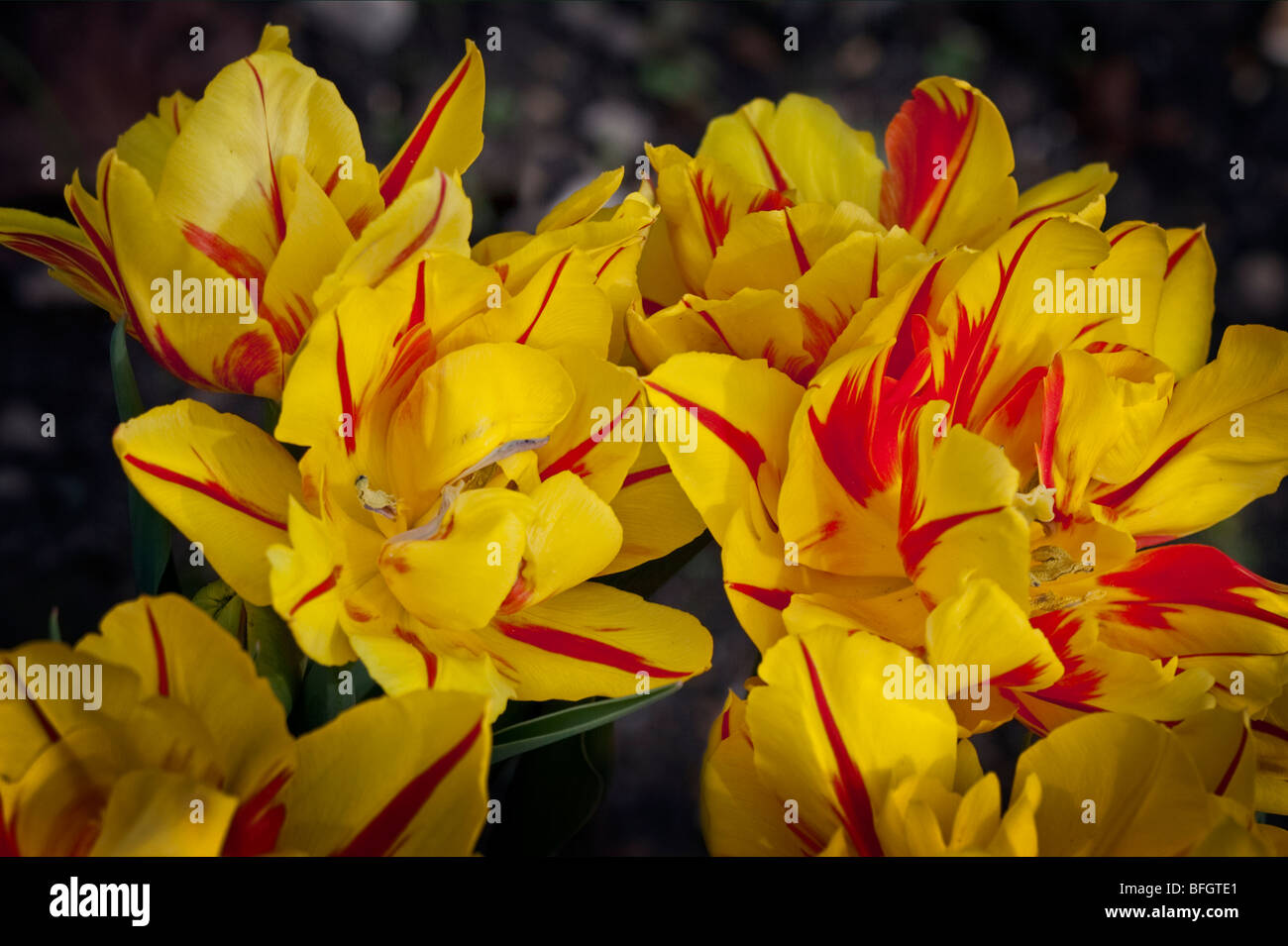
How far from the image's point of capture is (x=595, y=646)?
1.39ft

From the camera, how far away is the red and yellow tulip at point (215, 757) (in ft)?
1.15

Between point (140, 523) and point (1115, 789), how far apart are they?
0.40m

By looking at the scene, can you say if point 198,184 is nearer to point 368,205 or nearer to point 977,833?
point 368,205

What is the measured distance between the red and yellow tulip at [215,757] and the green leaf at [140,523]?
131 mm

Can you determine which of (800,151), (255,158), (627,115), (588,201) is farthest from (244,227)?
(627,115)

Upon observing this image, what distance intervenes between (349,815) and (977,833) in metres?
0.21

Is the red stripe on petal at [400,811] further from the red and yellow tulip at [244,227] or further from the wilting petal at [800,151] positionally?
the wilting petal at [800,151]

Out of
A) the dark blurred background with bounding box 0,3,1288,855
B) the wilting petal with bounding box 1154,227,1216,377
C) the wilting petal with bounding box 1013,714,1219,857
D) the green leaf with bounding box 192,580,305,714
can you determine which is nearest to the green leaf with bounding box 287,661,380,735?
the green leaf with bounding box 192,580,305,714

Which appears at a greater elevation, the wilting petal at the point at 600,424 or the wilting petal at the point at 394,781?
the wilting petal at the point at 600,424

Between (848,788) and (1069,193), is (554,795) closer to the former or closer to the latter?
(848,788)
